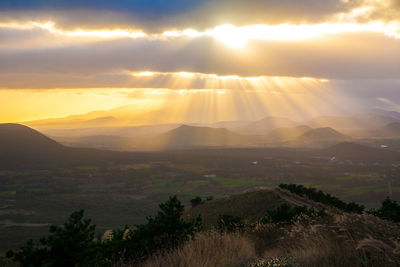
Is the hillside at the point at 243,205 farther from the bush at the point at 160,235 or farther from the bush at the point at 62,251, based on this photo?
the bush at the point at 62,251

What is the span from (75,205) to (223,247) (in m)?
114

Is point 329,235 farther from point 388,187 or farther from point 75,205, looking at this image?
point 388,187

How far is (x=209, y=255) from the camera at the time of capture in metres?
7.99

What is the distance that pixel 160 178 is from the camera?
540 ft

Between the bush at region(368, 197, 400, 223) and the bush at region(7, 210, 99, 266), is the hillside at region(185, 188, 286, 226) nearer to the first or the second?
the bush at region(368, 197, 400, 223)

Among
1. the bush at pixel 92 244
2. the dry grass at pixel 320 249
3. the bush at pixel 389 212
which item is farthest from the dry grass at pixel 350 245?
the bush at pixel 389 212

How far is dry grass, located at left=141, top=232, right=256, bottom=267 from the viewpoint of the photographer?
A: 748 cm

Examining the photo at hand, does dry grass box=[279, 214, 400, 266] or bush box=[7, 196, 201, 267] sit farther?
bush box=[7, 196, 201, 267]

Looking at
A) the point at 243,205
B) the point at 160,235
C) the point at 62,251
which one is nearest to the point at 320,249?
the point at 160,235

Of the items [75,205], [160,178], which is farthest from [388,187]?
[75,205]

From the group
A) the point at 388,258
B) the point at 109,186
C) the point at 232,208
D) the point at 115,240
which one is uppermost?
the point at 388,258

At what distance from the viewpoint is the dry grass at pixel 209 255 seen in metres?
7.48

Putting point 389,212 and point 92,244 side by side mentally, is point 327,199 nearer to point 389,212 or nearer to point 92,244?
point 389,212

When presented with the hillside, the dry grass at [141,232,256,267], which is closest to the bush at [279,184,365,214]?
the hillside
